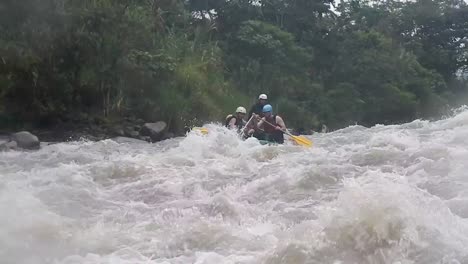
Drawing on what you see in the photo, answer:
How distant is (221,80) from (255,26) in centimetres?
529

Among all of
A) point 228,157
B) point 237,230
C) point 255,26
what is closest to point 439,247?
point 237,230

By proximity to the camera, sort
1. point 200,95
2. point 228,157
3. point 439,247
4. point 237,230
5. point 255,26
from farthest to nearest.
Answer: point 255,26 → point 200,95 → point 228,157 → point 237,230 → point 439,247

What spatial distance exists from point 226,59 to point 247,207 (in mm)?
16027

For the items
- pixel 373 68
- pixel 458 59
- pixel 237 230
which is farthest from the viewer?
pixel 458 59

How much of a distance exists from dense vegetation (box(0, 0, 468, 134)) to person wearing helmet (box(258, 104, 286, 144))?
3817mm

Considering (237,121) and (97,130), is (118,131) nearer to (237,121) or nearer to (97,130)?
(97,130)

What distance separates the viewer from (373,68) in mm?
23781

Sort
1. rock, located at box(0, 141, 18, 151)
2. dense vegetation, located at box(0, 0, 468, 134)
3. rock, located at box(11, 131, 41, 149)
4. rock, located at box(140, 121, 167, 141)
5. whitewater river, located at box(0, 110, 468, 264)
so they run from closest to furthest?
whitewater river, located at box(0, 110, 468, 264) → rock, located at box(0, 141, 18, 151) → rock, located at box(11, 131, 41, 149) → dense vegetation, located at box(0, 0, 468, 134) → rock, located at box(140, 121, 167, 141)

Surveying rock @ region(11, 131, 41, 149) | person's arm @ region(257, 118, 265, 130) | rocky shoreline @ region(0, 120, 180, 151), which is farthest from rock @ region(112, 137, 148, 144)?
person's arm @ region(257, 118, 265, 130)

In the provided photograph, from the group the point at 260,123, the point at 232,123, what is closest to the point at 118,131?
the point at 232,123

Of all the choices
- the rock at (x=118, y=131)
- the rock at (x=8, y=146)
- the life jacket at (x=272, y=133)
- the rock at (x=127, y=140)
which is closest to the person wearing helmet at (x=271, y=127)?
the life jacket at (x=272, y=133)

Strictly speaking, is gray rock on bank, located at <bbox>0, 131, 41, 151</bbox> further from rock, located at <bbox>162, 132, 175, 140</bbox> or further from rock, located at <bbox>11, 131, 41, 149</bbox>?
rock, located at <bbox>162, 132, 175, 140</bbox>

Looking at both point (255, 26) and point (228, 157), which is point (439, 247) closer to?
point (228, 157)

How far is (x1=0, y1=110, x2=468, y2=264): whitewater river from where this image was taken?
356cm
